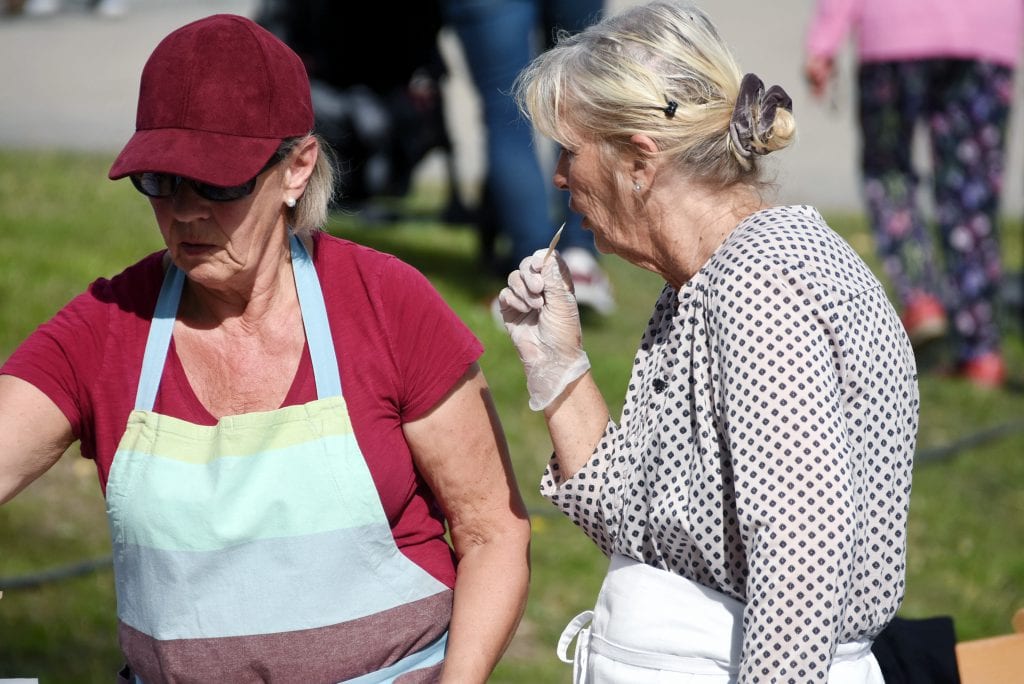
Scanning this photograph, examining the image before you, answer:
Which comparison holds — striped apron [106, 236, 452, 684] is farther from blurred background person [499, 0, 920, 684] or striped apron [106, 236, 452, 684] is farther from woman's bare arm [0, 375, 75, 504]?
blurred background person [499, 0, 920, 684]

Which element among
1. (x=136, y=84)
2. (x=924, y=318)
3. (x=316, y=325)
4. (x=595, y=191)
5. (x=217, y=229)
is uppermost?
(x=595, y=191)

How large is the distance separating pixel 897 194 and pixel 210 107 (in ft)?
14.9

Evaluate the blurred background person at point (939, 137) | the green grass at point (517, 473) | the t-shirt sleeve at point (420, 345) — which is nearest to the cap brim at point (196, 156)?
the t-shirt sleeve at point (420, 345)

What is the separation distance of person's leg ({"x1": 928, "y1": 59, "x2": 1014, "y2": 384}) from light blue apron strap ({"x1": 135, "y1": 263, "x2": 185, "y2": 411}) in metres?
4.45

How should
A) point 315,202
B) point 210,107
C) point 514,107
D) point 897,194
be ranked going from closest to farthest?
point 210,107
point 315,202
point 514,107
point 897,194

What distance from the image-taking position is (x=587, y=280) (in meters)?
5.98

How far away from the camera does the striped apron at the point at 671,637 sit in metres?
2.07

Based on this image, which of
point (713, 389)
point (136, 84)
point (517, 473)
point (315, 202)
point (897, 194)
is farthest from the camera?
point (136, 84)

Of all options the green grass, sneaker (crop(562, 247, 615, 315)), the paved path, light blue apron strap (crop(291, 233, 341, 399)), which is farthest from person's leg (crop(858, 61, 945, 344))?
light blue apron strap (crop(291, 233, 341, 399))

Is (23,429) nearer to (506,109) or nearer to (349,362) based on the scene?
(349,362)

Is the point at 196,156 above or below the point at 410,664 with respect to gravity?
above

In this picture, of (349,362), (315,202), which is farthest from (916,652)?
(315,202)

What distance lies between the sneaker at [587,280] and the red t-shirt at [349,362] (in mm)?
3585

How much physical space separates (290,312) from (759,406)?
84cm
